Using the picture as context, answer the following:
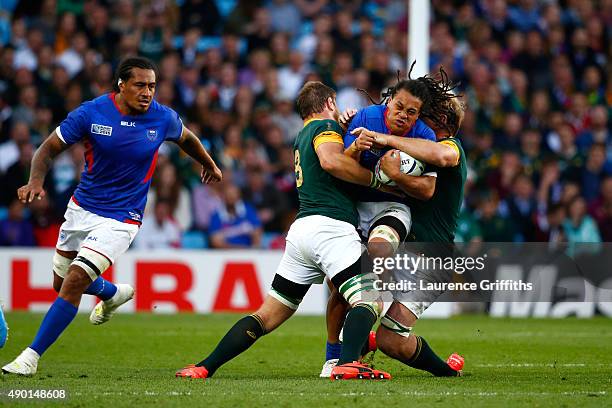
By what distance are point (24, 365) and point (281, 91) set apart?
1038 cm

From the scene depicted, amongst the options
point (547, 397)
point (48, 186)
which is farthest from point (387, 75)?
point (547, 397)

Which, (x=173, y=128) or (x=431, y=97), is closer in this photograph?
(x=431, y=97)

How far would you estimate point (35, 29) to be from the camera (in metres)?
17.6

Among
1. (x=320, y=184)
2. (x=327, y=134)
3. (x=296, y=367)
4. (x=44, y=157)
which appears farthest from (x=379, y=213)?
(x=44, y=157)

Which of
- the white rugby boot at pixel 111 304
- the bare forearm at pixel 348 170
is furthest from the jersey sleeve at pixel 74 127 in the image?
the bare forearm at pixel 348 170

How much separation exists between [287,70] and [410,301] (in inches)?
411

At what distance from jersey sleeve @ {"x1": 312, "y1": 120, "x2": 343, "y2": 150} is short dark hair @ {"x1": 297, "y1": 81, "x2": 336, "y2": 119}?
191mm

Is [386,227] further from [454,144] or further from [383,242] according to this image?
[454,144]

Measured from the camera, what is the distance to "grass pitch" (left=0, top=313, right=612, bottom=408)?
661cm

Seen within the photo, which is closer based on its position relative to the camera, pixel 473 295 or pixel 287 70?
pixel 473 295

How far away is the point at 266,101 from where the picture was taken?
1722 cm

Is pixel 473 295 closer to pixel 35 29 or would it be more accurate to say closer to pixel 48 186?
pixel 48 186

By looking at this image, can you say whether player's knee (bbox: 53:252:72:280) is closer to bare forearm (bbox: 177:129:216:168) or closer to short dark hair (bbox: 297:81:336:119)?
bare forearm (bbox: 177:129:216:168)

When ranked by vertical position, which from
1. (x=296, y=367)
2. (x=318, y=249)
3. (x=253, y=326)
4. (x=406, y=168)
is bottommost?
(x=296, y=367)
